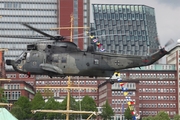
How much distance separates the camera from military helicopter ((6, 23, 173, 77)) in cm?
7094

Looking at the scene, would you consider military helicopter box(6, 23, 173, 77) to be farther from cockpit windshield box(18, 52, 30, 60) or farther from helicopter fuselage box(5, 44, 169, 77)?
cockpit windshield box(18, 52, 30, 60)

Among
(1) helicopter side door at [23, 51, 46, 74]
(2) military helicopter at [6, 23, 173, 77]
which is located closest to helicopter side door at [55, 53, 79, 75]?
(2) military helicopter at [6, 23, 173, 77]

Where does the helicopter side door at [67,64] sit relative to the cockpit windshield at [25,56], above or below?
below

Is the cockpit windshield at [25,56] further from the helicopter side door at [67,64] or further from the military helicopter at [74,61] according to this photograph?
the helicopter side door at [67,64]

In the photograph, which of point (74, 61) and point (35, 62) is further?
point (35, 62)

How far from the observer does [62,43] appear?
72750 millimetres

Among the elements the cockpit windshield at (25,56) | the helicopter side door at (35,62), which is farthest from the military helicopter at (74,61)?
the cockpit windshield at (25,56)

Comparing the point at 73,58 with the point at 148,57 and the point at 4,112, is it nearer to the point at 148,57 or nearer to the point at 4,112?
the point at 148,57

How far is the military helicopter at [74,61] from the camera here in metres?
70.9

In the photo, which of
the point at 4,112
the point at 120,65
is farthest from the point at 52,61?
the point at 4,112

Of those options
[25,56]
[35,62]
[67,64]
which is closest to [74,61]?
[67,64]

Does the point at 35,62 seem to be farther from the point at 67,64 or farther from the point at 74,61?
the point at 74,61

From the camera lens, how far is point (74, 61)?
71125mm

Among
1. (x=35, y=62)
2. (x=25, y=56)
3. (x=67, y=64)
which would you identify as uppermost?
(x=25, y=56)
